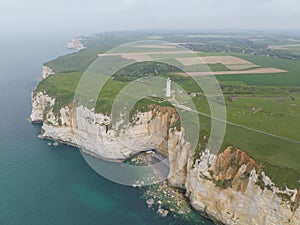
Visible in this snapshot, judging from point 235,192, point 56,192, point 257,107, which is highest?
point 257,107

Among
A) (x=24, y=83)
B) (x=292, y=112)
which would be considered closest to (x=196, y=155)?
(x=292, y=112)

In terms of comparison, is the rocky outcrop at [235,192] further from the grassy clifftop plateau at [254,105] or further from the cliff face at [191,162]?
the grassy clifftop plateau at [254,105]

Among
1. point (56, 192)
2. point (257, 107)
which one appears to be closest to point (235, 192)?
point (257, 107)

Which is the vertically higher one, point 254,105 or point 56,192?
point 254,105

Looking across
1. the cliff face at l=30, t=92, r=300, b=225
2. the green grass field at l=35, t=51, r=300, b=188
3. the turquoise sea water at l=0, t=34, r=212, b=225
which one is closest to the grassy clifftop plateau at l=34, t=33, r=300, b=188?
the green grass field at l=35, t=51, r=300, b=188

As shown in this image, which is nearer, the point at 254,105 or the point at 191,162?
the point at 191,162

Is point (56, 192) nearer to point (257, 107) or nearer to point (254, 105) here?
point (257, 107)

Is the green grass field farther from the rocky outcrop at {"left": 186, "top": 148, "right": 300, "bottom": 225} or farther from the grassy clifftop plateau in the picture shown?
the rocky outcrop at {"left": 186, "top": 148, "right": 300, "bottom": 225}

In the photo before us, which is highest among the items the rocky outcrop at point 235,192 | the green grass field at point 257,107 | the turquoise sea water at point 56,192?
the green grass field at point 257,107

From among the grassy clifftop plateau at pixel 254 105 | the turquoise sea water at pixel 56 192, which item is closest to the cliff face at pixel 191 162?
the grassy clifftop plateau at pixel 254 105
